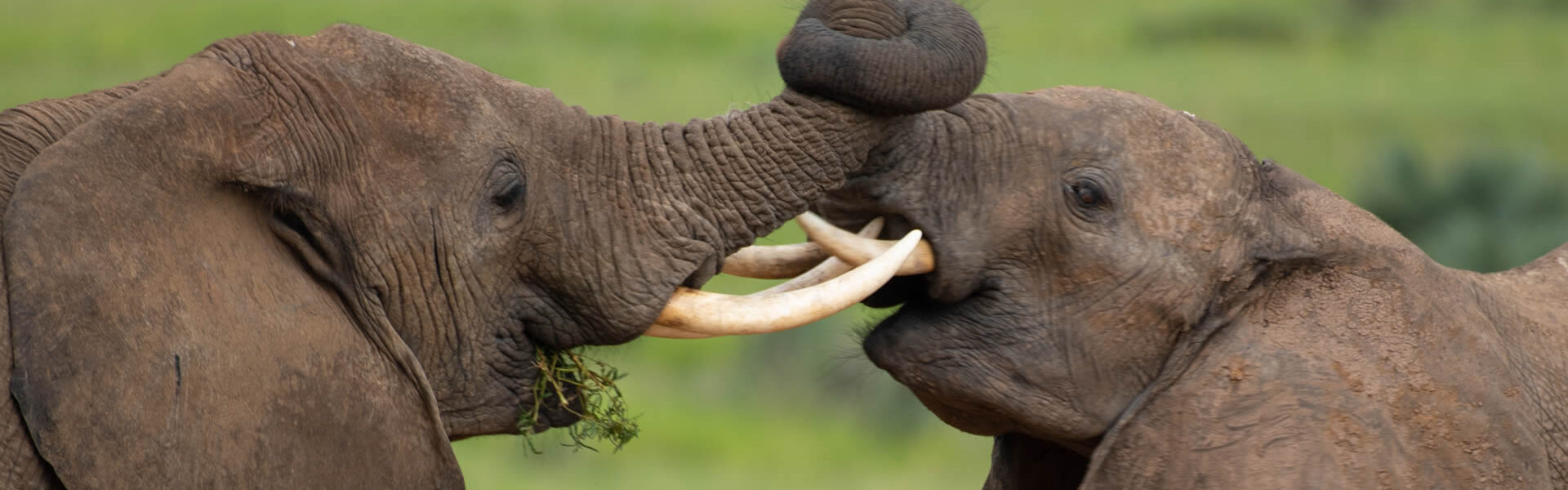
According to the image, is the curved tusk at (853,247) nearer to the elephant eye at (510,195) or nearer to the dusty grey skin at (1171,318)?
the dusty grey skin at (1171,318)

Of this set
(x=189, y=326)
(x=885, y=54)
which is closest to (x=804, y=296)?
(x=885, y=54)

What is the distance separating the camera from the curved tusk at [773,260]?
16.3 ft

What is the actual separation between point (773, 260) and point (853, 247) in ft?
1.04

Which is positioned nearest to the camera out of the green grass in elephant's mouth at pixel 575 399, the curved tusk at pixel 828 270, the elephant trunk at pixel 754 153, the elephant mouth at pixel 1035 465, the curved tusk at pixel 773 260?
the elephant trunk at pixel 754 153

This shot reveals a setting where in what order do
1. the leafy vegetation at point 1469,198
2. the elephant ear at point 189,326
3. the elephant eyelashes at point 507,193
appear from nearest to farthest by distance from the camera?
the elephant ear at point 189,326
the elephant eyelashes at point 507,193
the leafy vegetation at point 1469,198

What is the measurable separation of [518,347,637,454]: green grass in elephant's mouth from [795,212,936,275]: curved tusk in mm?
534

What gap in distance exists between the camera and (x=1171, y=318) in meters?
4.77

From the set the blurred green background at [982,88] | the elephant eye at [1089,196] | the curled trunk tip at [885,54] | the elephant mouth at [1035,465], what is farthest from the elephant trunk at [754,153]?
the blurred green background at [982,88]

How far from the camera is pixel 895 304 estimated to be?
16.4 feet

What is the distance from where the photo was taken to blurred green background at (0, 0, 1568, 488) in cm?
1345

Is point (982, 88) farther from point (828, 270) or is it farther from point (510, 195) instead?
point (510, 195)

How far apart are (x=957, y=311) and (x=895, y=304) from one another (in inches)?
9.2

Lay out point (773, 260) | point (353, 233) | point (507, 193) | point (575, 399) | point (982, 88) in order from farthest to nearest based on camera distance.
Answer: point (982, 88), point (773, 260), point (575, 399), point (507, 193), point (353, 233)

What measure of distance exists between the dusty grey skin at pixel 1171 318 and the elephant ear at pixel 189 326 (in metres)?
1.24
